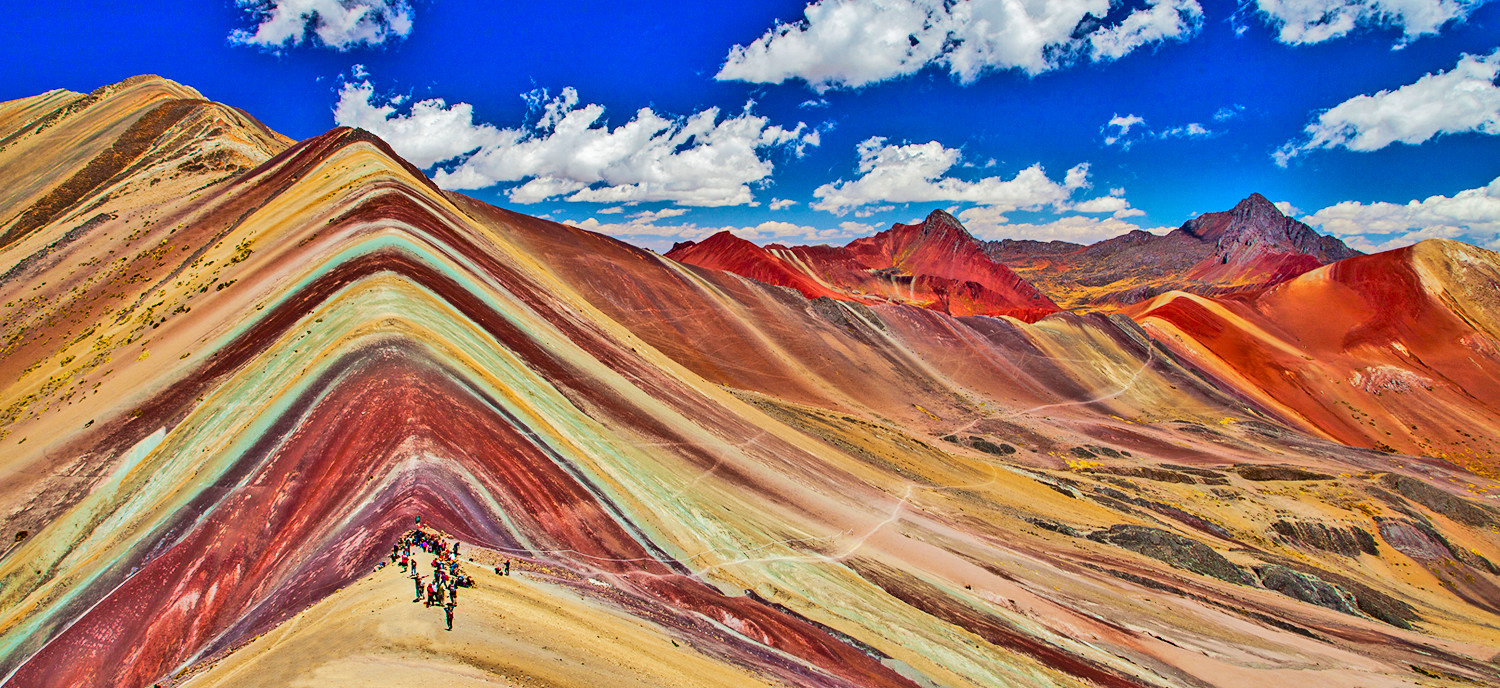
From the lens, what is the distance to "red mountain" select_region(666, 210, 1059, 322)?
396ft

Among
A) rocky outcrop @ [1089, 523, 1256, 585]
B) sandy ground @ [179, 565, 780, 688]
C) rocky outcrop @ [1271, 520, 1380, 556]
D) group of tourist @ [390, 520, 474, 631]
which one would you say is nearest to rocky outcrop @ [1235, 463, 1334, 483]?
rocky outcrop @ [1271, 520, 1380, 556]

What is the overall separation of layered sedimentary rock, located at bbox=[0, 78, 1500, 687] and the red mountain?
5726 centimetres

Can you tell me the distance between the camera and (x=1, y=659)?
1270cm

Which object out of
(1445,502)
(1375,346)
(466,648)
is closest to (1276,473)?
(1445,502)

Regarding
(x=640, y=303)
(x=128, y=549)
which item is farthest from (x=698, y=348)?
(x=128, y=549)

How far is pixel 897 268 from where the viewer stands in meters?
160

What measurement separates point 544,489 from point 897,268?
15005 cm

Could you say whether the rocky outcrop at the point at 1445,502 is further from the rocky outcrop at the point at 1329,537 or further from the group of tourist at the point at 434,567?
the group of tourist at the point at 434,567

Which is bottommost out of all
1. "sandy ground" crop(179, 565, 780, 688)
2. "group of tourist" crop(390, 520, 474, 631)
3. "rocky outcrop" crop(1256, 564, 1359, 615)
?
"rocky outcrop" crop(1256, 564, 1359, 615)

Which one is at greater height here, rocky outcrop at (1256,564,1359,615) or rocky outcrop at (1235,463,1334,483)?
rocky outcrop at (1235,463,1334,483)

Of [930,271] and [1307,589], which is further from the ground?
[930,271]

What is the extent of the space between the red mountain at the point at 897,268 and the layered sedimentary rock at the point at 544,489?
2254 inches

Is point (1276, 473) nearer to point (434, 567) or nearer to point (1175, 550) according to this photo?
point (1175, 550)

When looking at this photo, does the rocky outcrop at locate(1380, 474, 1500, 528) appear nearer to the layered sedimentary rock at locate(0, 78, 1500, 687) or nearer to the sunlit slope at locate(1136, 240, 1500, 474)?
the layered sedimentary rock at locate(0, 78, 1500, 687)
